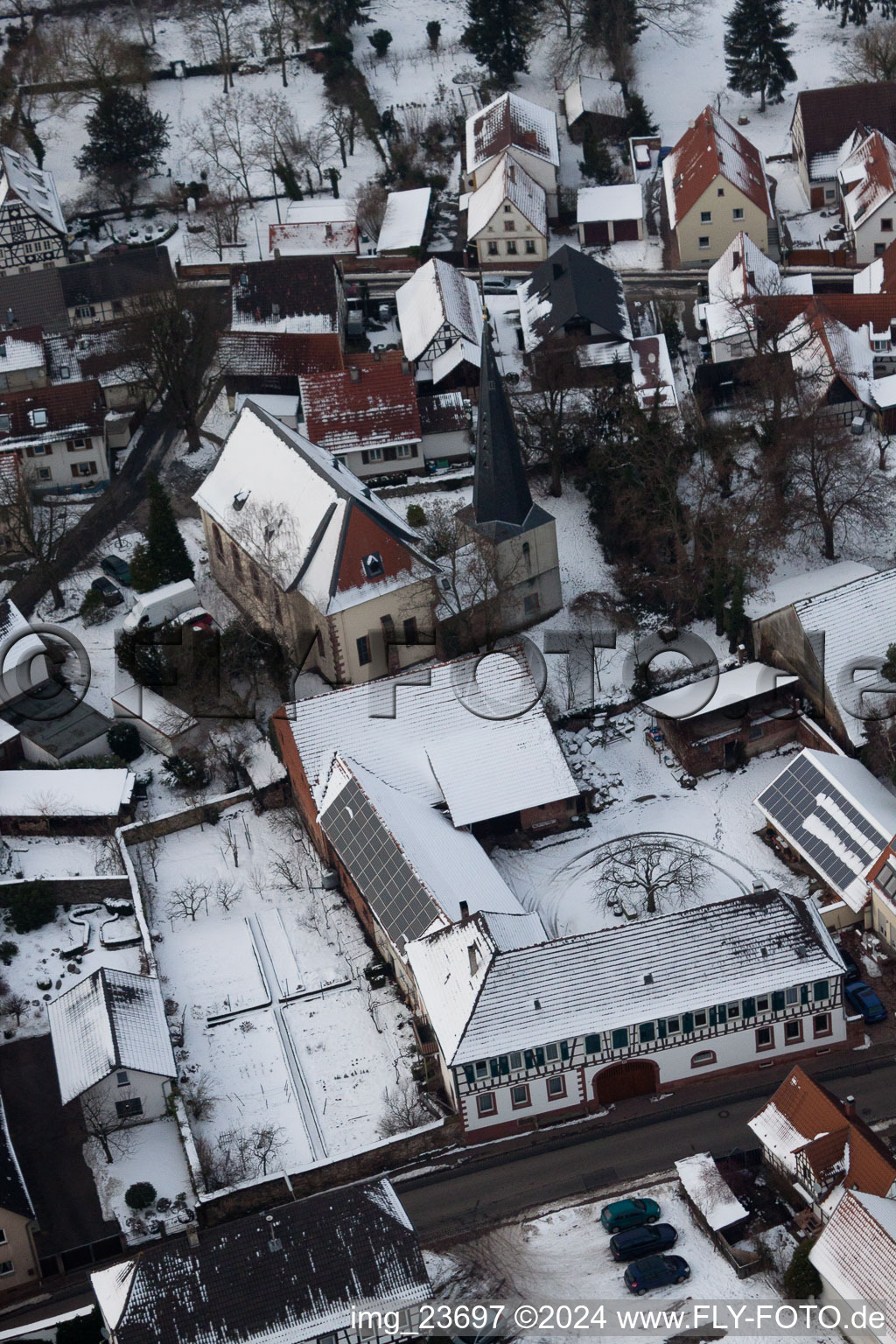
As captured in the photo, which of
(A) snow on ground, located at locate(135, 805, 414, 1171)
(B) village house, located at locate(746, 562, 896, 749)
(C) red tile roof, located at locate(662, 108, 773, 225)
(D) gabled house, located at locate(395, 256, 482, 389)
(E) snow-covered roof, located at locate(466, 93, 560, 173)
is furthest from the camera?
(E) snow-covered roof, located at locate(466, 93, 560, 173)

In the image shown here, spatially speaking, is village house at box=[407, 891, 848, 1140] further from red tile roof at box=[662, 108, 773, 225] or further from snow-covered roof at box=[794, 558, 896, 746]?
red tile roof at box=[662, 108, 773, 225]

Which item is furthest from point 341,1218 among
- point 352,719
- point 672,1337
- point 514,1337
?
point 352,719

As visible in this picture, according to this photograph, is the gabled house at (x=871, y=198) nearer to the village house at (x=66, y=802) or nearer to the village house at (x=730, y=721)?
the village house at (x=730, y=721)

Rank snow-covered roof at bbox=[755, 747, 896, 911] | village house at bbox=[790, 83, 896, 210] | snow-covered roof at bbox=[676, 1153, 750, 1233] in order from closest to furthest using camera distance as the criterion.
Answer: snow-covered roof at bbox=[676, 1153, 750, 1233] < snow-covered roof at bbox=[755, 747, 896, 911] < village house at bbox=[790, 83, 896, 210]

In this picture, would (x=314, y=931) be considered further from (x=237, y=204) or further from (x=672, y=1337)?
(x=237, y=204)

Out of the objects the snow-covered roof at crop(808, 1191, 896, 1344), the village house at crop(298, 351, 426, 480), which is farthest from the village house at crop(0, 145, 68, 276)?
the snow-covered roof at crop(808, 1191, 896, 1344)

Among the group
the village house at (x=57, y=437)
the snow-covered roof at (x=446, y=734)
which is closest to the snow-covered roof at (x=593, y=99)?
the village house at (x=57, y=437)

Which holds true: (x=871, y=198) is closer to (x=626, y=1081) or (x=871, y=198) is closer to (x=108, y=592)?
(x=108, y=592)

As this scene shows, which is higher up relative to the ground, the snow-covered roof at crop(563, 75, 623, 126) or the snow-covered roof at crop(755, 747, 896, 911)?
the snow-covered roof at crop(563, 75, 623, 126)
